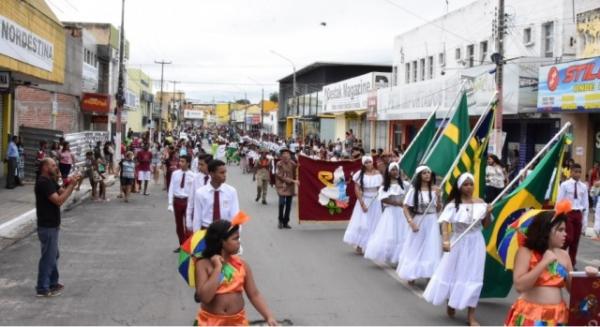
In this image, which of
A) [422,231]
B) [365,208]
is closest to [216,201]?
[422,231]

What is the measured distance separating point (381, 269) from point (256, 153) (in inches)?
876

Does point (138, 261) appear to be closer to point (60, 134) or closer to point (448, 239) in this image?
point (448, 239)

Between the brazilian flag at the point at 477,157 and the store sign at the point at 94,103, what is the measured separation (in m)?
28.9

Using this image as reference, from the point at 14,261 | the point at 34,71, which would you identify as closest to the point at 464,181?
the point at 14,261

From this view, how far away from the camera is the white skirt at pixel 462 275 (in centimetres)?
768

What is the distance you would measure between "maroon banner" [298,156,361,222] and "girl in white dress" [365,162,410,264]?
186 inches

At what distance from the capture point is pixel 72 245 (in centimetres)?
1288

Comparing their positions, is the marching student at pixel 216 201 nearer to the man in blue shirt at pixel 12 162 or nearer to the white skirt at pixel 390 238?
the white skirt at pixel 390 238

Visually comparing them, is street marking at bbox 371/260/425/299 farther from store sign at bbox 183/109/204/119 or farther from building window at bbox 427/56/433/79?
store sign at bbox 183/109/204/119

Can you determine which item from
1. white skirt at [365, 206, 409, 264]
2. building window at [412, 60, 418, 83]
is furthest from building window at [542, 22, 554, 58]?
white skirt at [365, 206, 409, 264]

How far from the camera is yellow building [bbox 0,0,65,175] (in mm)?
16094

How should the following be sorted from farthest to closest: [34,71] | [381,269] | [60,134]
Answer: [60,134], [34,71], [381,269]

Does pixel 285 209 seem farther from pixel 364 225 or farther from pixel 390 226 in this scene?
pixel 390 226

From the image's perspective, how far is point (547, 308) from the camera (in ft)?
16.5
